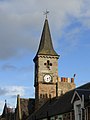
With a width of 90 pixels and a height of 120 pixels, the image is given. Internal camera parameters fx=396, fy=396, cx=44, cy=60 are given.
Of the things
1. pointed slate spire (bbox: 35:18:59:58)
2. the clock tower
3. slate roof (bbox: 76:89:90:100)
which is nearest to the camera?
slate roof (bbox: 76:89:90:100)

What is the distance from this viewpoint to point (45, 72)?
6838 centimetres

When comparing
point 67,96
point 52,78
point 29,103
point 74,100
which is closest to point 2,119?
point 29,103

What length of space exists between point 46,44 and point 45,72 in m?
5.66

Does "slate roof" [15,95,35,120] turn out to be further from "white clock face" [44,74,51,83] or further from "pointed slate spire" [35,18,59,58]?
"pointed slate spire" [35,18,59,58]

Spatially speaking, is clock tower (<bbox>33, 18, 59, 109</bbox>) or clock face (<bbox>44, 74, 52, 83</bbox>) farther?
clock face (<bbox>44, 74, 52, 83</bbox>)

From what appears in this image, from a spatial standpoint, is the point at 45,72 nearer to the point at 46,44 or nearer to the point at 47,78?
the point at 47,78

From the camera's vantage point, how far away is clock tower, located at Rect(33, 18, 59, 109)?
67.2 metres

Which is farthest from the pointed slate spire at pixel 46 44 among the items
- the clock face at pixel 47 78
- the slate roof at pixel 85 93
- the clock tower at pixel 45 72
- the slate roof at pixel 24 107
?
the slate roof at pixel 85 93

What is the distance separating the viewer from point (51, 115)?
162 feet

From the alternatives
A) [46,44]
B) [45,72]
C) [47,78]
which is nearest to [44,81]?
[47,78]

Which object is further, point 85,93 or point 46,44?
point 46,44

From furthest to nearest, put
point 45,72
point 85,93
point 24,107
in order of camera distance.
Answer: point 45,72, point 24,107, point 85,93

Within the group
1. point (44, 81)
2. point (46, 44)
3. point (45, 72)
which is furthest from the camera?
point (46, 44)

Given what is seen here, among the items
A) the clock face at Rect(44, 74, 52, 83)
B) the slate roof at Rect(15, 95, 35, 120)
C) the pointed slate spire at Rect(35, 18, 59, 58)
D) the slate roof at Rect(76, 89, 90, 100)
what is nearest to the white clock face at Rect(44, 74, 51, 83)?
the clock face at Rect(44, 74, 52, 83)
